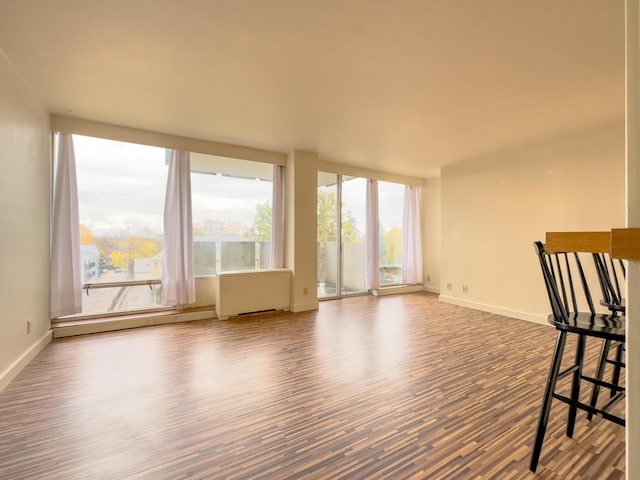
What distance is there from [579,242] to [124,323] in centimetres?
456

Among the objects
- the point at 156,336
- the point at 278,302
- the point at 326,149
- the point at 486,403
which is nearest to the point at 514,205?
the point at 326,149

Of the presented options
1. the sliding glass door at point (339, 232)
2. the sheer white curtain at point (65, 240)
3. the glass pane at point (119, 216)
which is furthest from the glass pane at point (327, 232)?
the sheer white curtain at point (65, 240)

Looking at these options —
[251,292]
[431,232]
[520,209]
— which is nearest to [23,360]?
[251,292]

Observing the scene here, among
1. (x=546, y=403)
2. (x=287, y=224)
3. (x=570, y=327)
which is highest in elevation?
(x=287, y=224)

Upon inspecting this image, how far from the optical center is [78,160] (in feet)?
12.5

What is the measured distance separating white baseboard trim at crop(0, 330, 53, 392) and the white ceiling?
2.45m

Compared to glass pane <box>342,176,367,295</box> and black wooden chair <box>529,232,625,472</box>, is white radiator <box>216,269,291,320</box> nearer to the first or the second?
glass pane <box>342,176,367,295</box>

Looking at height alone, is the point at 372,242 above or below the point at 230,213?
below

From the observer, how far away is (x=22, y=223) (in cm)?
273

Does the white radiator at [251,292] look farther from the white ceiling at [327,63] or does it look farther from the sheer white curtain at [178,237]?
the white ceiling at [327,63]

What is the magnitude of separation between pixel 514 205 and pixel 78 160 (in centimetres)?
605

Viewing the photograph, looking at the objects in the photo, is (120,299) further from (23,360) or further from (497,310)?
(497,310)

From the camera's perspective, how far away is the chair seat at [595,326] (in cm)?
132

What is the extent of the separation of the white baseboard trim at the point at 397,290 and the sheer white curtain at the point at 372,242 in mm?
138
